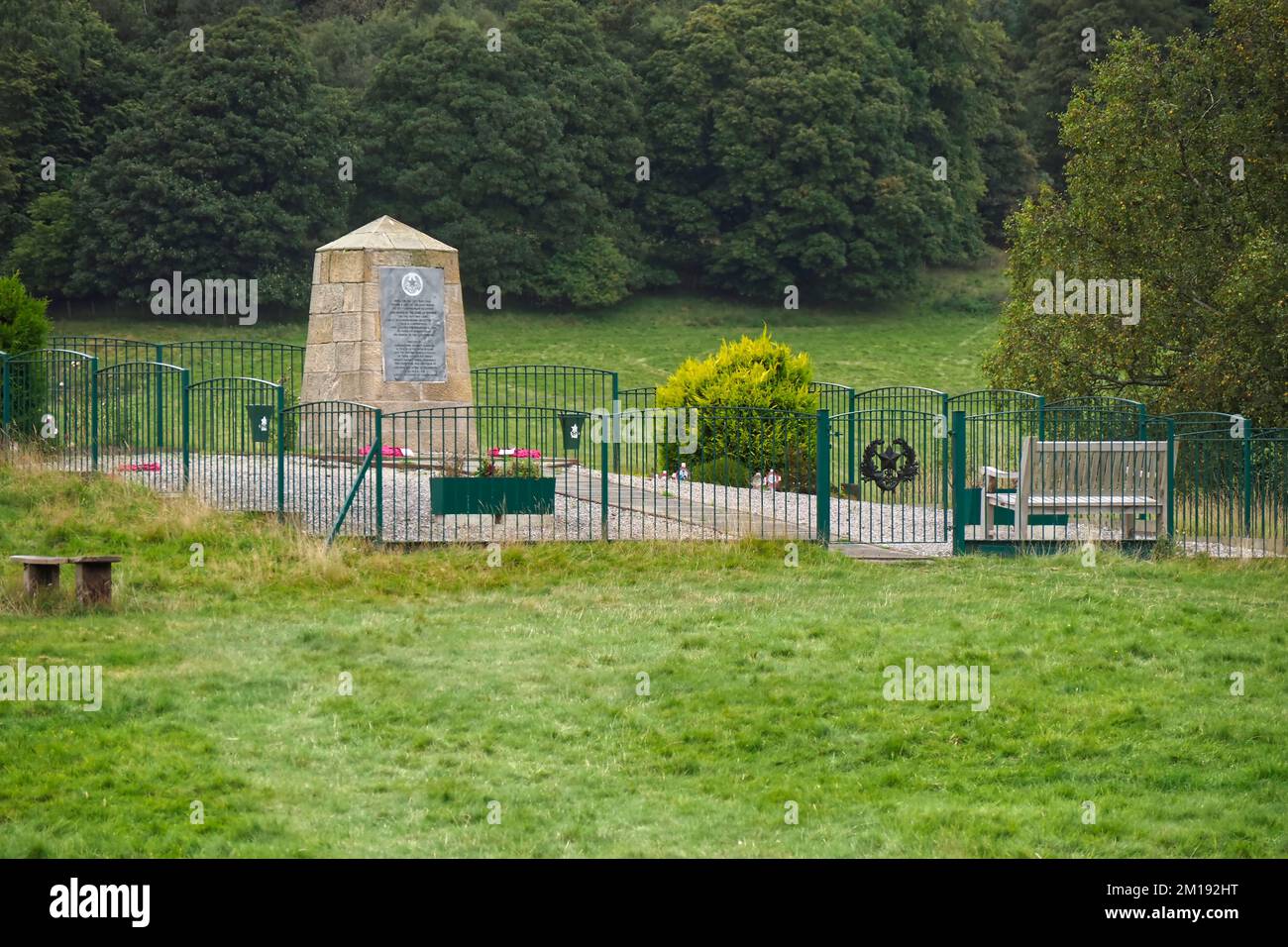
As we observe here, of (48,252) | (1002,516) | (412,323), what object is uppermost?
(48,252)

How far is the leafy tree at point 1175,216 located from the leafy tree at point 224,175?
1072 inches

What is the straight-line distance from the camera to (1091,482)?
1712 centimetres

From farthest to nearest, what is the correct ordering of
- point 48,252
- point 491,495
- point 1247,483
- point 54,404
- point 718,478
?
point 48,252 < point 718,478 < point 54,404 < point 1247,483 < point 491,495

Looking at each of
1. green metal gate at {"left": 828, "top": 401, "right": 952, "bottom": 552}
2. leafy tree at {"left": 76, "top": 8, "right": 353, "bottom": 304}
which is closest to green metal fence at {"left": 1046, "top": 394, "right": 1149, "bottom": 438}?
green metal gate at {"left": 828, "top": 401, "right": 952, "bottom": 552}

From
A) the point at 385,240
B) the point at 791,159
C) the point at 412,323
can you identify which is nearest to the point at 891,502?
the point at 412,323

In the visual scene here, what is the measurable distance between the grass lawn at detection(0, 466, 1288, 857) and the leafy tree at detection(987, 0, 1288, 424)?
27.0 ft

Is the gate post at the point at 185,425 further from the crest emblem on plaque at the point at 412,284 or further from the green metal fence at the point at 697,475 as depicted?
the crest emblem on plaque at the point at 412,284

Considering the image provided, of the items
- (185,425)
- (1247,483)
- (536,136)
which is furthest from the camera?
(536,136)

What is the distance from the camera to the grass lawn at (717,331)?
154ft

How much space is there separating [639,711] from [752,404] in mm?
12306

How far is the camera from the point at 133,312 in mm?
47969

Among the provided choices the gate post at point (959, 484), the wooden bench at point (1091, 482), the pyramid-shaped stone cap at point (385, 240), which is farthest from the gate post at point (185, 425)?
the wooden bench at point (1091, 482)

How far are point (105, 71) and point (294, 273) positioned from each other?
1015 centimetres

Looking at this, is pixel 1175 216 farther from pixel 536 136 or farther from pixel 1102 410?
pixel 536 136
